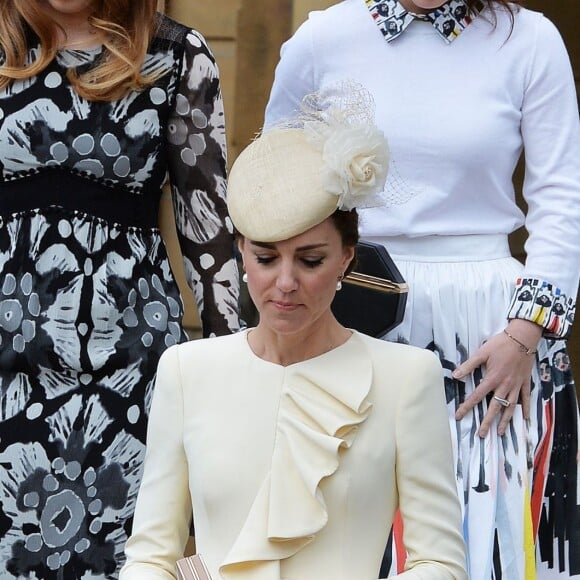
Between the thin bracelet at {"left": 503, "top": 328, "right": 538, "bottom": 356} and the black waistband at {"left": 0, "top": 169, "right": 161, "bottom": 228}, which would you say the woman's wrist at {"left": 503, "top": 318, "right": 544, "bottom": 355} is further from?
the black waistband at {"left": 0, "top": 169, "right": 161, "bottom": 228}

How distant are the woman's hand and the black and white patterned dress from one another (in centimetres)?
70

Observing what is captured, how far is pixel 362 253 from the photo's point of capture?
12.0 feet

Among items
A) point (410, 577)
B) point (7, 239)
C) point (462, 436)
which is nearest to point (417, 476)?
point (410, 577)

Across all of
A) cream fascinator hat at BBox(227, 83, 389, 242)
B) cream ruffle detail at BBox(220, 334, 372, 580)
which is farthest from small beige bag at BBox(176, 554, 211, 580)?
cream fascinator hat at BBox(227, 83, 389, 242)

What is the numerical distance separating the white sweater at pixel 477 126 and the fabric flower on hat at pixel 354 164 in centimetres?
65

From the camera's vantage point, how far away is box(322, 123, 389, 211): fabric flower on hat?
296 cm

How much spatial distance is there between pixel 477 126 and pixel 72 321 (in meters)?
1.00

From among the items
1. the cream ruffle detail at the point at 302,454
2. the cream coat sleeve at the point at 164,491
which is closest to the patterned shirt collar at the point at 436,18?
the cream ruffle detail at the point at 302,454

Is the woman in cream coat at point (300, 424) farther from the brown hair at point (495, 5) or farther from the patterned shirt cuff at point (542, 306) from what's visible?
the brown hair at point (495, 5)

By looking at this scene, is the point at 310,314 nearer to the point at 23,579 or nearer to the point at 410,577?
the point at 410,577

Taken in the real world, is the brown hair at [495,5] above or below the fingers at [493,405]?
above

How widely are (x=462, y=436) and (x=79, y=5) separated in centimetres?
126

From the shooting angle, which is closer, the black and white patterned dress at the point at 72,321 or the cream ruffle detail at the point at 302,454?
the cream ruffle detail at the point at 302,454

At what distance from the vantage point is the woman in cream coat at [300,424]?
2.94 metres
